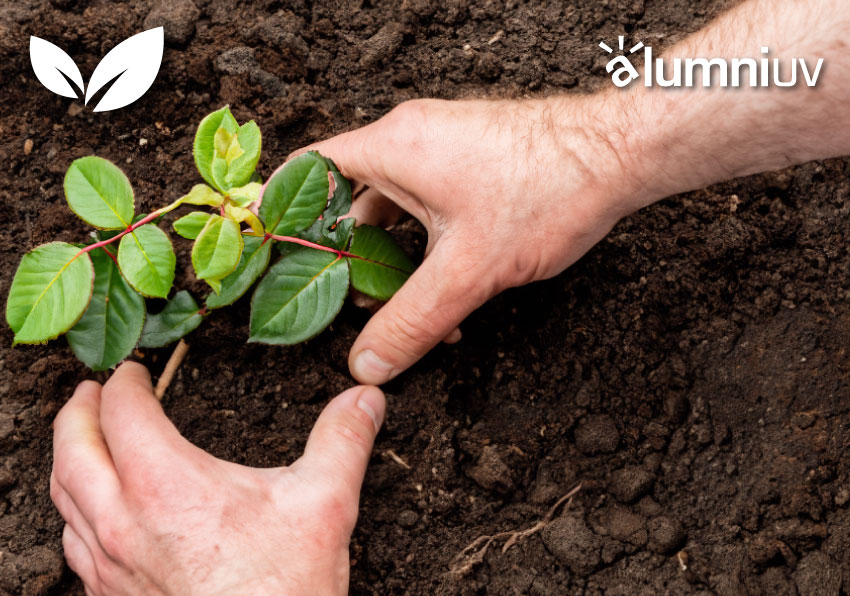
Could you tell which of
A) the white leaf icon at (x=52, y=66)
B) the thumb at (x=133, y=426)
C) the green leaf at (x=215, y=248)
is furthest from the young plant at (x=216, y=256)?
the white leaf icon at (x=52, y=66)

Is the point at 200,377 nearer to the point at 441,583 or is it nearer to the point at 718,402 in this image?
the point at 441,583

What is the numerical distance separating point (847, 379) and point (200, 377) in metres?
1.40

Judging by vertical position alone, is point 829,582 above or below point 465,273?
below

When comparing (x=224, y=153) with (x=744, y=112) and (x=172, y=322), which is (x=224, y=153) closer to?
(x=172, y=322)

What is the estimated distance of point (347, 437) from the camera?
141cm

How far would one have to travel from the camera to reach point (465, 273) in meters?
1.38

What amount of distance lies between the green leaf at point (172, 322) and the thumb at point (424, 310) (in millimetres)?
324

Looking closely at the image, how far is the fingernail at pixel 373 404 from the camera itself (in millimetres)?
1466

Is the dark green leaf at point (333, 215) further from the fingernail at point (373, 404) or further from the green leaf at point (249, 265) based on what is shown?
the fingernail at point (373, 404)

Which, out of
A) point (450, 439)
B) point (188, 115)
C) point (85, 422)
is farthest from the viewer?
point (188, 115)

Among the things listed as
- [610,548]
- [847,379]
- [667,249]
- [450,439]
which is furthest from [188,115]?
[847,379]

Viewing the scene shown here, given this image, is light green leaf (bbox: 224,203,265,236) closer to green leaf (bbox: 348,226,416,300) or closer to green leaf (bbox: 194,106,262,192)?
green leaf (bbox: 194,106,262,192)

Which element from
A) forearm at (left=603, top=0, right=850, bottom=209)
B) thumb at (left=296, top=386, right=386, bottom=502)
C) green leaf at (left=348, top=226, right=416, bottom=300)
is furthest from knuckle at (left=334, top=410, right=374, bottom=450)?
forearm at (left=603, top=0, right=850, bottom=209)

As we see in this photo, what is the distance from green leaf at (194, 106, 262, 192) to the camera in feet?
4.17
